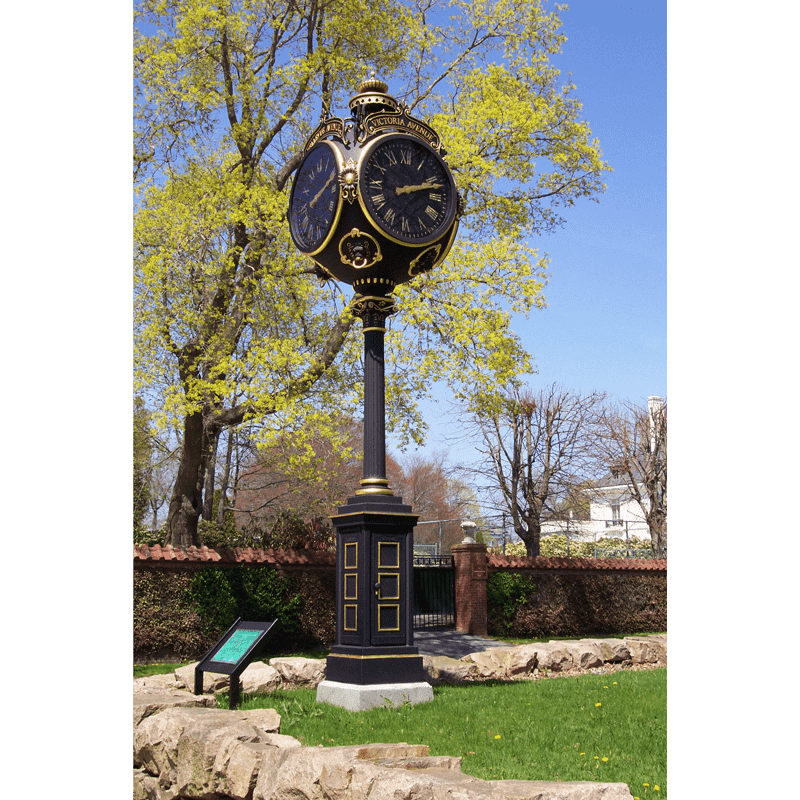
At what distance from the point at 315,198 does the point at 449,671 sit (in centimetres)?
609

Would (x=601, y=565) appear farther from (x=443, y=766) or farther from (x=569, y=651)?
(x=443, y=766)

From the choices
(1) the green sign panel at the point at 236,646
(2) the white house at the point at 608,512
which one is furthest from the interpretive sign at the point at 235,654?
(2) the white house at the point at 608,512

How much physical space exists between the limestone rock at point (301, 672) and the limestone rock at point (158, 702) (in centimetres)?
263

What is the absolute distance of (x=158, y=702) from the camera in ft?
21.1

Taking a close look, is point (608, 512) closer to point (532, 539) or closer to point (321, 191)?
point (532, 539)

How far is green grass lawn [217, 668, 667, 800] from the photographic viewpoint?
568cm

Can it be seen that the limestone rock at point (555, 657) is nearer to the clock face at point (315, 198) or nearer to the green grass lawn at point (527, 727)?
the green grass lawn at point (527, 727)

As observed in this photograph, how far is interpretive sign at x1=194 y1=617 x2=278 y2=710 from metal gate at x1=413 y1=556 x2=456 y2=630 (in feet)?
32.4

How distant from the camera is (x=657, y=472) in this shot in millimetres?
31406

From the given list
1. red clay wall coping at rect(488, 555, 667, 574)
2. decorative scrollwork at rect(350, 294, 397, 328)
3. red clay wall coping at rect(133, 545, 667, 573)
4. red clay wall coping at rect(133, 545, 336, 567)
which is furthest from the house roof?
decorative scrollwork at rect(350, 294, 397, 328)

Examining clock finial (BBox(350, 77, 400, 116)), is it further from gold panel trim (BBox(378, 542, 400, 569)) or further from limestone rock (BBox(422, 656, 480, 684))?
limestone rock (BBox(422, 656, 480, 684))

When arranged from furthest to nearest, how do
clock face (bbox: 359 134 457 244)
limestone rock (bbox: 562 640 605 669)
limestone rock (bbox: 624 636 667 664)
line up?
1. limestone rock (bbox: 624 636 667 664)
2. limestone rock (bbox: 562 640 605 669)
3. clock face (bbox: 359 134 457 244)

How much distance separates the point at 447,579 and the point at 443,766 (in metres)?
13.9

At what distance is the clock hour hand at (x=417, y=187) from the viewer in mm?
9227
